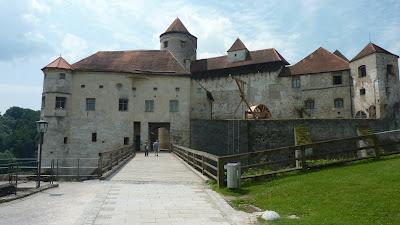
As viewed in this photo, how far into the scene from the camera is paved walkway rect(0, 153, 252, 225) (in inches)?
314

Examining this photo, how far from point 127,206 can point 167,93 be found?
34.5m

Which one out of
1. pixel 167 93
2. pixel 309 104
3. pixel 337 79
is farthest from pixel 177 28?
pixel 337 79

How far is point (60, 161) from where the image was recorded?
40469 mm

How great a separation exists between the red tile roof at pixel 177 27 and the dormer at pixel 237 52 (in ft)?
29.5

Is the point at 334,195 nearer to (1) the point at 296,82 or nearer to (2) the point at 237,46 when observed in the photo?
(1) the point at 296,82

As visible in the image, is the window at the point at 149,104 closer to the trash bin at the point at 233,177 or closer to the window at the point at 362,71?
Answer: the window at the point at 362,71

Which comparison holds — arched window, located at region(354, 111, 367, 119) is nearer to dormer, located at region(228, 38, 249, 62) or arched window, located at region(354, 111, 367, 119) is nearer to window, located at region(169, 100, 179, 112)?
dormer, located at region(228, 38, 249, 62)

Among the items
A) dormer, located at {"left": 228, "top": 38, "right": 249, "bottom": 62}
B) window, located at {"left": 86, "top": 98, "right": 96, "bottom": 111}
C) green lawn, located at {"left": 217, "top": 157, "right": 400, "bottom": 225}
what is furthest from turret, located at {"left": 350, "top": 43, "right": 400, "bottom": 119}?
window, located at {"left": 86, "top": 98, "right": 96, "bottom": 111}

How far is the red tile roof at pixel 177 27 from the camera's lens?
5562cm

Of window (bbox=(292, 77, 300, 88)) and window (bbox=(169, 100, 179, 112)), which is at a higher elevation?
window (bbox=(292, 77, 300, 88))

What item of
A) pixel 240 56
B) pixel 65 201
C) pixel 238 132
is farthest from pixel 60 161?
pixel 65 201

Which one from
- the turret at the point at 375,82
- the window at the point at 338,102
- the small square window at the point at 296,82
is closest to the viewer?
the turret at the point at 375,82

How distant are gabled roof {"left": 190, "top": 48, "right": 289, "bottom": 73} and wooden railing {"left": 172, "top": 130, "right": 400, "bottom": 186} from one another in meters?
19.0

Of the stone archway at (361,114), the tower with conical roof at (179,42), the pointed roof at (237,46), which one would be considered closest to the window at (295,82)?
the stone archway at (361,114)
